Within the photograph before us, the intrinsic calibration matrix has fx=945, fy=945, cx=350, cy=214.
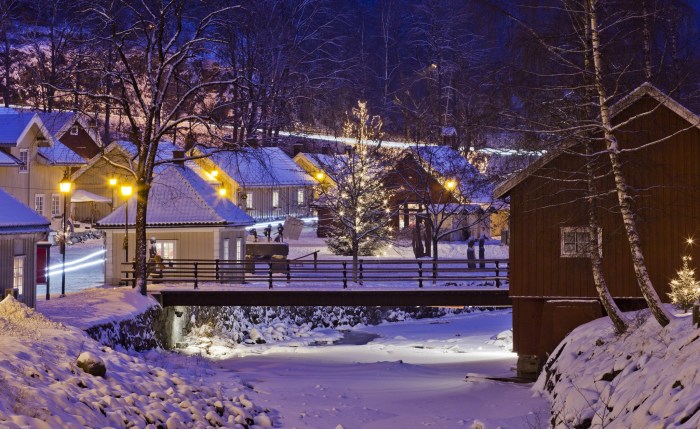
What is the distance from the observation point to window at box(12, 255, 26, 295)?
1041 inches

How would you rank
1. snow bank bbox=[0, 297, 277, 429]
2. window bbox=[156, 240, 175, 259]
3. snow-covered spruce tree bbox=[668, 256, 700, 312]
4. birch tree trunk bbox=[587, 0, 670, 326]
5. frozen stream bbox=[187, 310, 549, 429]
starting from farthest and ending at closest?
window bbox=[156, 240, 175, 259]
frozen stream bbox=[187, 310, 549, 429]
snow-covered spruce tree bbox=[668, 256, 700, 312]
birch tree trunk bbox=[587, 0, 670, 326]
snow bank bbox=[0, 297, 277, 429]

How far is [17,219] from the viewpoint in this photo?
1023 inches

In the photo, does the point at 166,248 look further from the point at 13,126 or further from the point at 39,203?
the point at 39,203

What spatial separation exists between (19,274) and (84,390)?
11.3 m

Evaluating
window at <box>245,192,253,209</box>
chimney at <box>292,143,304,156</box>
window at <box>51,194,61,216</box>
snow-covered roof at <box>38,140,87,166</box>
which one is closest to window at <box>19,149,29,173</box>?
snow-covered roof at <box>38,140,87,166</box>

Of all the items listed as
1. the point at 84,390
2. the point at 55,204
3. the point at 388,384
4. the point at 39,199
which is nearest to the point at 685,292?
the point at 388,384

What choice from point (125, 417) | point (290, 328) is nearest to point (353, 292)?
point (290, 328)

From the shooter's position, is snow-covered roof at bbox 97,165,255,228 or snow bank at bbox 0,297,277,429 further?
snow-covered roof at bbox 97,165,255,228

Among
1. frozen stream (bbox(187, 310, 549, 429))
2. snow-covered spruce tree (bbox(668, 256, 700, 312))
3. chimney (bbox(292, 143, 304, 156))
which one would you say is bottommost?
frozen stream (bbox(187, 310, 549, 429))

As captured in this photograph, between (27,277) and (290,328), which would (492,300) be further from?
(27,277)

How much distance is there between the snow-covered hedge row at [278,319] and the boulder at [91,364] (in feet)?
53.2

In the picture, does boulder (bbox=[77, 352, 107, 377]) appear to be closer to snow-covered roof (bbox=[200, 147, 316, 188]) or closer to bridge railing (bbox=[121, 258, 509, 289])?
bridge railing (bbox=[121, 258, 509, 289])

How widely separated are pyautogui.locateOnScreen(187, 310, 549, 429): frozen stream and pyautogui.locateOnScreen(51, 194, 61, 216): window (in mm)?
28496

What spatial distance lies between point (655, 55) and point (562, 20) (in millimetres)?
3047
